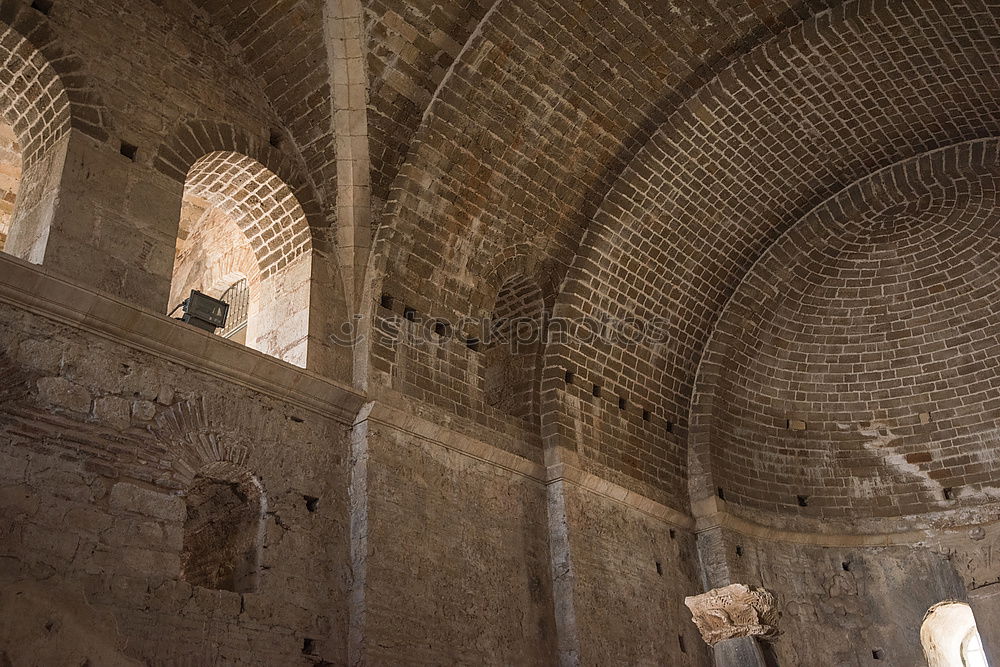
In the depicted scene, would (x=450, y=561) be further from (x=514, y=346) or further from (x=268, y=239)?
(x=268, y=239)

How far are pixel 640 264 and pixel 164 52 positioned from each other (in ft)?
18.4

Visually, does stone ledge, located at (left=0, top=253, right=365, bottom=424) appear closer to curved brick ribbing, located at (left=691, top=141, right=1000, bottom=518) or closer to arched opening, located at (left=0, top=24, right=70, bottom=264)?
arched opening, located at (left=0, top=24, right=70, bottom=264)

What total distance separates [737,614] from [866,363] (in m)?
6.11

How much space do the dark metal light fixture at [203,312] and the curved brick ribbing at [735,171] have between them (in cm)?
368

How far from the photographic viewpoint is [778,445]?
12.2 m

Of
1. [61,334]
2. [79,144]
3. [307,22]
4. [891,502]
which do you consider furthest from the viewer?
[891,502]

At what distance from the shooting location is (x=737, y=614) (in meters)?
7.38

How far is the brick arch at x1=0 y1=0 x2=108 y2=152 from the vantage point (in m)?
7.01

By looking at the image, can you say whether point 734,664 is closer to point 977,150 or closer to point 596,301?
point 596,301

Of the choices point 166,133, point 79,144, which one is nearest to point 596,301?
point 166,133

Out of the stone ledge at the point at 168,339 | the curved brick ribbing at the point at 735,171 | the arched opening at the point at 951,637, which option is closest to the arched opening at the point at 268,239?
the stone ledge at the point at 168,339

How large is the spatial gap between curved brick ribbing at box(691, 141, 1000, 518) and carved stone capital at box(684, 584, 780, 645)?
364 cm

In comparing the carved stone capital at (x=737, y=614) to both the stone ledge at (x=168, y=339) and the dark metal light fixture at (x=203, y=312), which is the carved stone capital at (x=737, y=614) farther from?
the dark metal light fixture at (x=203, y=312)

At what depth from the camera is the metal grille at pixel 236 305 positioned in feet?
35.0
